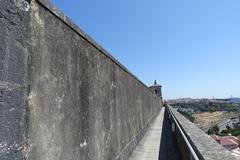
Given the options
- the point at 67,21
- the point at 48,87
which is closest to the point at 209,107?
the point at 67,21

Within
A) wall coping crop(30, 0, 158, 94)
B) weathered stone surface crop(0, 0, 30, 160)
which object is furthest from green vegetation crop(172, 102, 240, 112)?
weathered stone surface crop(0, 0, 30, 160)

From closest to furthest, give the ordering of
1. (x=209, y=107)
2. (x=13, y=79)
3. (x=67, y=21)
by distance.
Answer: (x=13, y=79) → (x=67, y=21) → (x=209, y=107)

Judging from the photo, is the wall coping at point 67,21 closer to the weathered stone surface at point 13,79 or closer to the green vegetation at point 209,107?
the weathered stone surface at point 13,79

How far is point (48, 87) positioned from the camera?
99.4 inches

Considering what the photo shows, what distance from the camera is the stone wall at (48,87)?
1790 mm

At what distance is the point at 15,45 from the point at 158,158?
17.8ft

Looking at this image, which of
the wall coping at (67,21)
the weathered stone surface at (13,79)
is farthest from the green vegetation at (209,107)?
the weathered stone surface at (13,79)

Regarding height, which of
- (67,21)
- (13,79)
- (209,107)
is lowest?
(13,79)

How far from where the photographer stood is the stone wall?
179cm

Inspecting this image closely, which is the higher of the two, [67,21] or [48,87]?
[67,21]

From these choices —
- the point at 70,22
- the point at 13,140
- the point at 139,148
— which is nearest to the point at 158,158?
the point at 139,148

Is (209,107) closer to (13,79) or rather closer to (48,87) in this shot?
(48,87)

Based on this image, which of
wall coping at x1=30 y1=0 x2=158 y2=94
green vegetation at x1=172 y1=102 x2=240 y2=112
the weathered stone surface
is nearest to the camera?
the weathered stone surface

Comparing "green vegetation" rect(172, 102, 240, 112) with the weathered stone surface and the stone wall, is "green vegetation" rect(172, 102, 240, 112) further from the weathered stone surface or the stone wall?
the weathered stone surface
